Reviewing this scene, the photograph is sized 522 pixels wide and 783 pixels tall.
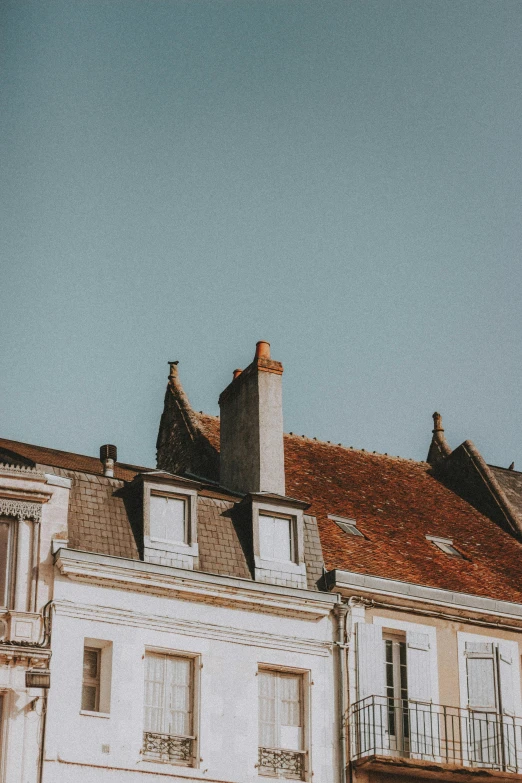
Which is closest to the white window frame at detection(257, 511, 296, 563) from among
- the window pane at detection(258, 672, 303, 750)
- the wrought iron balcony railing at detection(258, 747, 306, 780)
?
the window pane at detection(258, 672, 303, 750)

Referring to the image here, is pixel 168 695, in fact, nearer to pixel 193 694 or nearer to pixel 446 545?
pixel 193 694

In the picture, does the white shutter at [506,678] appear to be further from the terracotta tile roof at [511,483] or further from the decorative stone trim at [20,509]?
the decorative stone trim at [20,509]

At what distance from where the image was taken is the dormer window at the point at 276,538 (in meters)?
21.2

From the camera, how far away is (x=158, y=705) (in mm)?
19266

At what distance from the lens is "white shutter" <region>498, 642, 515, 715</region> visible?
21438 mm

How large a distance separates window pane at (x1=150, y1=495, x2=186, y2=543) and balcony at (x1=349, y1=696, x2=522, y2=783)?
3.69 meters

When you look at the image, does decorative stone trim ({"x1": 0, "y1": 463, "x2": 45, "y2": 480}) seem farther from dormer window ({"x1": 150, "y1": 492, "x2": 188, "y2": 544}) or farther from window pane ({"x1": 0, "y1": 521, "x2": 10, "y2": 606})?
dormer window ({"x1": 150, "y1": 492, "x2": 188, "y2": 544})

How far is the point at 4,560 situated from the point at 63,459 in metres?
4.37

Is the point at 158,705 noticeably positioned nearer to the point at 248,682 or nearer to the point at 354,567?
the point at 248,682

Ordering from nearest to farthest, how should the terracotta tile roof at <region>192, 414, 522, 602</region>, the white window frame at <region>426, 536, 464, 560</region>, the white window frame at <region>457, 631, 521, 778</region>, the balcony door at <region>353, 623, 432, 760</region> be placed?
the balcony door at <region>353, 623, 432, 760</region> < the white window frame at <region>457, 631, 521, 778</region> < the terracotta tile roof at <region>192, 414, 522, 602</region> < the white window frame at <region>426, 536, 464, 560</region>

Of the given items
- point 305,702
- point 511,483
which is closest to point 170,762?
point 305,702

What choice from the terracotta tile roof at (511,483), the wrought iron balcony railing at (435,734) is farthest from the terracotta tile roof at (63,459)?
the terracotta tile roof at (511,483)

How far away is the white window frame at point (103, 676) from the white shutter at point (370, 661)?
393cm

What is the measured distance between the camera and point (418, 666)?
2119cm
